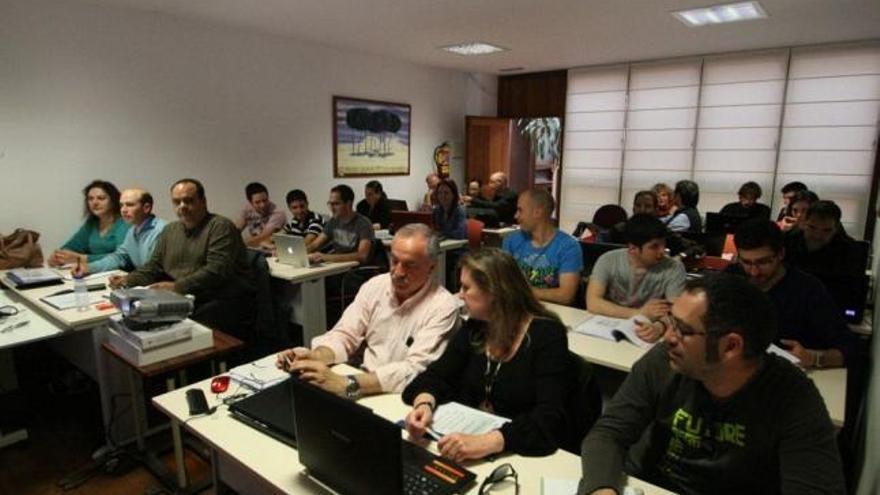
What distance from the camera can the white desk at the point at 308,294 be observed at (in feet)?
12.4

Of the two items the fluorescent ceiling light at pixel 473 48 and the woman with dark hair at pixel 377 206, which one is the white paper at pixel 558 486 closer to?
the woman with dark hair at pixel 377 206

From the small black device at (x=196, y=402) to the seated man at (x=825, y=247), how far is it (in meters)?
3.52

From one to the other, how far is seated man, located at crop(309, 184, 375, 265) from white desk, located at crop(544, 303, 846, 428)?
2.20 meters

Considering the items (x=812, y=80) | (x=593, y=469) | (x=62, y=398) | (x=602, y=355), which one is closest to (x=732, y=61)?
(x=812, y=80)

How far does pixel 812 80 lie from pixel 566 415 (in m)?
6.14

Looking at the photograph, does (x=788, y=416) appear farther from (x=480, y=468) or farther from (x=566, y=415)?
(x=480, y=468)

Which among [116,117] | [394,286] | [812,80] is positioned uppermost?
[812,80]

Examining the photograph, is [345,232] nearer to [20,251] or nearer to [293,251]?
[293,251]

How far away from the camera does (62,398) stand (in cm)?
342

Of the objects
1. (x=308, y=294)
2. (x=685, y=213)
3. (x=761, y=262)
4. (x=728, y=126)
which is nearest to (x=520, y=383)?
(x=761, y=262)

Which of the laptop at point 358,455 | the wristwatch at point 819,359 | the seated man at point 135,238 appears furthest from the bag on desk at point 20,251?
the wristwatch at point 819,359

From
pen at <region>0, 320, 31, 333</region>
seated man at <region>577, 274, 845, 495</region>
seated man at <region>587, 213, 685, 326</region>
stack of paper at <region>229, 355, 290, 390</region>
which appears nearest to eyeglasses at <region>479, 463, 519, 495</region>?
seated man at <region>577, 274, 845, 495</region>

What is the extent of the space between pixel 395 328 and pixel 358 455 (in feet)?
3.23

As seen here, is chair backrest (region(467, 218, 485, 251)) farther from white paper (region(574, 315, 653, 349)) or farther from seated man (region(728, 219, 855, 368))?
seated man (region(728, 219, 855, 368))
